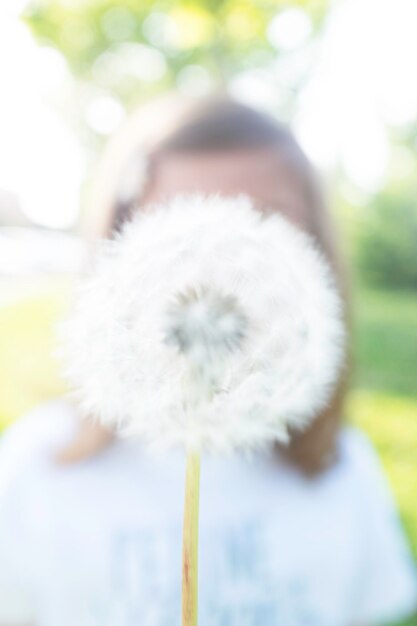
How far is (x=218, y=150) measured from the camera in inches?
51.4

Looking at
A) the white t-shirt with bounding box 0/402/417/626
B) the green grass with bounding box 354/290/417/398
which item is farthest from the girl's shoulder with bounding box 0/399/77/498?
the green grass with bounding box 354/290/417/398

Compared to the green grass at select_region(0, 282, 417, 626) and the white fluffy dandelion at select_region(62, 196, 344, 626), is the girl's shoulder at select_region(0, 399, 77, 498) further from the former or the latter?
the green grass at select_region(0, 282, 417, 626)

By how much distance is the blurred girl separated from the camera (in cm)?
128

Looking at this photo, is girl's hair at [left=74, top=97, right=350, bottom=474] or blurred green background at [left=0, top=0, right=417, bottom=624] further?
blurred green background at [left=0, top=0, right=417, bottom=624]

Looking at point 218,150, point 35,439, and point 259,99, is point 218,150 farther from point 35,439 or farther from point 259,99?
point 259,99

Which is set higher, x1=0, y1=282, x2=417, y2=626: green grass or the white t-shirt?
x1=0, y1=282, x2=417, y2=626: green grass

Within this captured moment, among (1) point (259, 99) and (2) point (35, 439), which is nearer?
(2) point (35, 439)

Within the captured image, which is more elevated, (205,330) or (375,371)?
(375,371)

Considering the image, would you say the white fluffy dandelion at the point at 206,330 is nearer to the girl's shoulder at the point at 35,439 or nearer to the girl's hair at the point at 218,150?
the girl's hair at the point at 218,150

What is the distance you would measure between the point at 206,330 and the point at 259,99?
92.5 inches

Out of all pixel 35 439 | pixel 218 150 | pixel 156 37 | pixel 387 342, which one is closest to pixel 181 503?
pixel 35 439

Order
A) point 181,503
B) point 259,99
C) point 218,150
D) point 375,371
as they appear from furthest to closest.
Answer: point 375,371 < point 259,99 < point 181,503 < point 218,150

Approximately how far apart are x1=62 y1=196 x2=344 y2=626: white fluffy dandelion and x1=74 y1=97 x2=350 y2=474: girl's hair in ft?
2.17

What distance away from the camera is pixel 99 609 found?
1326 mm
